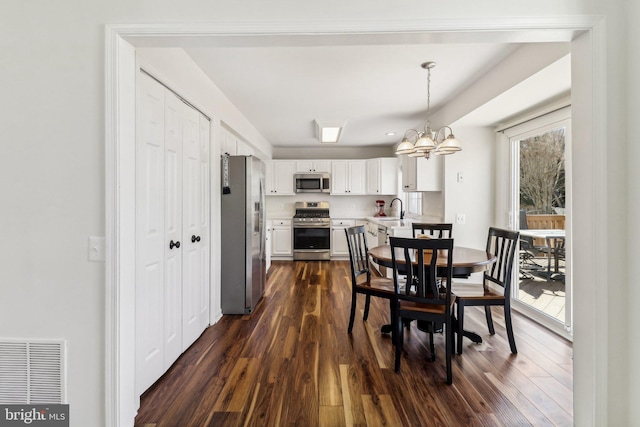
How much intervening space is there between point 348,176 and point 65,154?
5099 millimetres

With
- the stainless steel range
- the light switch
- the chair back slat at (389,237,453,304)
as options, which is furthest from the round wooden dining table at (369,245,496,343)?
the stainless steel range

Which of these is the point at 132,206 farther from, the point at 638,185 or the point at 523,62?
the point at 523,62

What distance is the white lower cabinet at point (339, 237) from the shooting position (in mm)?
5953

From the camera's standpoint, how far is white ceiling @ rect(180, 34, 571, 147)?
2285 millimetres

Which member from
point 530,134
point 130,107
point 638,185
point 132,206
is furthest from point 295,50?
point 530,134

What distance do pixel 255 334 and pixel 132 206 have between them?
1728 millimetres

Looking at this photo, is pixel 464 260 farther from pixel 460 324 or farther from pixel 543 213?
pixel 543 213

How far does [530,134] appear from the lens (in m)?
3.15

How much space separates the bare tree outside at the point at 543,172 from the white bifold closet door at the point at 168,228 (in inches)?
137

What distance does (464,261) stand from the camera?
2.26m

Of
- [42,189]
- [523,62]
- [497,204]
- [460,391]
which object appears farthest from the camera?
[497,204]
